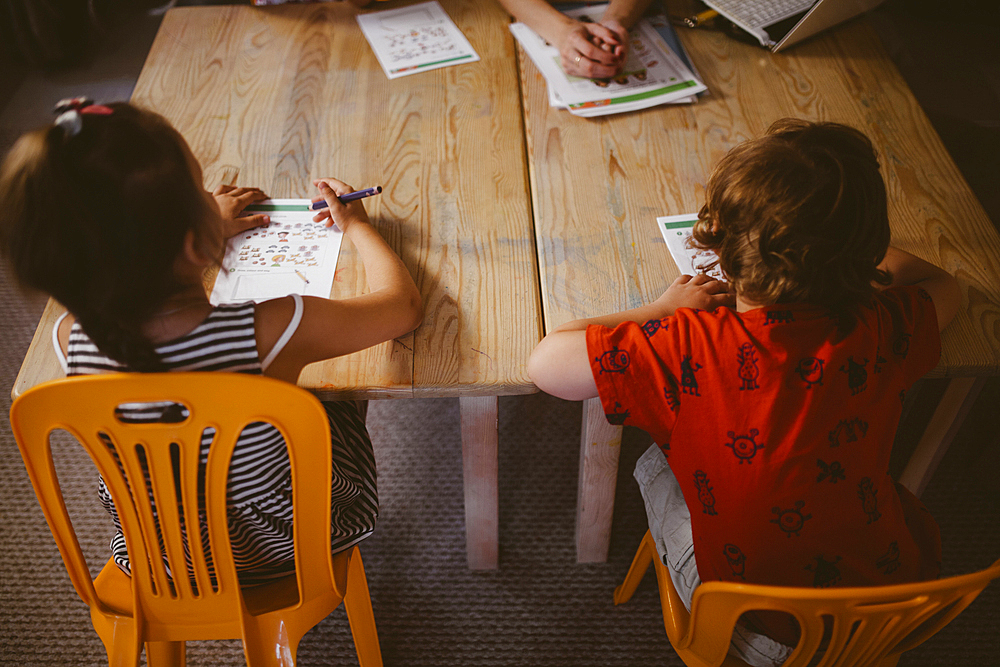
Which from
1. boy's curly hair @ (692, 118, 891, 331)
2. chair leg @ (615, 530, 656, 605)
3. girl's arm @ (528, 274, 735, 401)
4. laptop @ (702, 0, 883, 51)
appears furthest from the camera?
laptop @ (702, 0, 883, 51)

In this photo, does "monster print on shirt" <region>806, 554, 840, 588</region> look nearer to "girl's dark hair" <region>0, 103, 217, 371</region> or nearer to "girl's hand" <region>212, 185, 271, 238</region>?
"girl's dark hair" <region>0, 103, 217, 371</region>

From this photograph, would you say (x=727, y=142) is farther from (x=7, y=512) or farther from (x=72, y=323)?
(x=7, y=512)

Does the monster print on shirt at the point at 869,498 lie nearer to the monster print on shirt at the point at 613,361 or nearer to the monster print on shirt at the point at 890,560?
the monster print on shirt at the point at 890,560

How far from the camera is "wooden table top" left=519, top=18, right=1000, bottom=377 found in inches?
41.5

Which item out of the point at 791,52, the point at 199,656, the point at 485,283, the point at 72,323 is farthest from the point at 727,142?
the point at 199,656

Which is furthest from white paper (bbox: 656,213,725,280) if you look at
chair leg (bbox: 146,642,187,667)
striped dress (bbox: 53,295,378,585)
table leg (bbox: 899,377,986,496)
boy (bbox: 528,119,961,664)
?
chair leg (bbox: 146,642,187,667)

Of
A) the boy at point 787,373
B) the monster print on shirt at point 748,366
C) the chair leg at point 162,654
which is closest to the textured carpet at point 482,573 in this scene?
the chair leg at point 162,654

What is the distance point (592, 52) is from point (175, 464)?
111 centimetres

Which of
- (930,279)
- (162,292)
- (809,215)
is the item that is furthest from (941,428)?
(162,292)

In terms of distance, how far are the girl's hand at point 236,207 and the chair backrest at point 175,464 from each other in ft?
1.38

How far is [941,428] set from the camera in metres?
1.25

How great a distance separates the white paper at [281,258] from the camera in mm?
1045

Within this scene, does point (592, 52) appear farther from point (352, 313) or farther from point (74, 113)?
point (74, 113)

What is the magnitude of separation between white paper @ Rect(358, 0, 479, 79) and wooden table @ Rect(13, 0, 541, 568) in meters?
0.02
